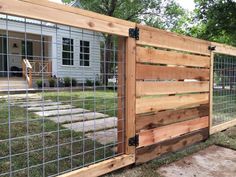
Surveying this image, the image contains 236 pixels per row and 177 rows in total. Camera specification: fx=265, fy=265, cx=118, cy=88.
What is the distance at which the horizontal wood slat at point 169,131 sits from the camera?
9.51 ft

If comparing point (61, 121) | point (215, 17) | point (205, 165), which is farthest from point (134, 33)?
point (215, 17)

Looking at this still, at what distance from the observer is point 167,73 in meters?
3.15

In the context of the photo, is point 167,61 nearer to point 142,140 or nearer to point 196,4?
point 142,140

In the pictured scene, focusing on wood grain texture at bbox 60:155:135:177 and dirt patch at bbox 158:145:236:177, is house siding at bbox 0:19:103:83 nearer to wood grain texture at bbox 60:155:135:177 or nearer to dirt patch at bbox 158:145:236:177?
wood grain texture at bbox 60:155:135:177

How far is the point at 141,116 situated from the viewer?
284cm

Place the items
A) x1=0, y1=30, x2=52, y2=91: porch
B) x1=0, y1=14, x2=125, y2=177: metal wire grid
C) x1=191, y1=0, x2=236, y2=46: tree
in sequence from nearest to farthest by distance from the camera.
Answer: x1=0, y1=30, x2=52, y2=91: porch → x1=0, y1=14, x2=125, y2=177: metal wire grid → x1=191, y1=0, x2=236, y2=46: tree

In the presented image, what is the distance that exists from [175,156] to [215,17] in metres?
9.92

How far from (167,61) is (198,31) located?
11163 millimetres

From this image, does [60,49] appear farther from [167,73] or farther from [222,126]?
[222,126]

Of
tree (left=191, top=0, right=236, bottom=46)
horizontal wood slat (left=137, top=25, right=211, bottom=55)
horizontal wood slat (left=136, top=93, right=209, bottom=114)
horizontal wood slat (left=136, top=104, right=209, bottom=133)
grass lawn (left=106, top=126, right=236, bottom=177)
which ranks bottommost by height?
grass lawn (left=106, top=126, right=236, bottom=177)

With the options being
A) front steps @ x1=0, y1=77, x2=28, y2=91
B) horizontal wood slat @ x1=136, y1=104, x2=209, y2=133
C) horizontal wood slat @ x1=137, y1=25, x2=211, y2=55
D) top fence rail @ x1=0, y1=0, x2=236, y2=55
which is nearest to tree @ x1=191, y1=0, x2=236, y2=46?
horizontal wood slat @ x1=137, y1=25, x2=211, y2=55

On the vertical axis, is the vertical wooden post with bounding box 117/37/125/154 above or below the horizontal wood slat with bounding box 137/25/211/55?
below

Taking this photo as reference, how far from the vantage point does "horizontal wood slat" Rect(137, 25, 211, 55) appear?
283 cm

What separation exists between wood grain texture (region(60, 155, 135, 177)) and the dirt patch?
1.20 ft
